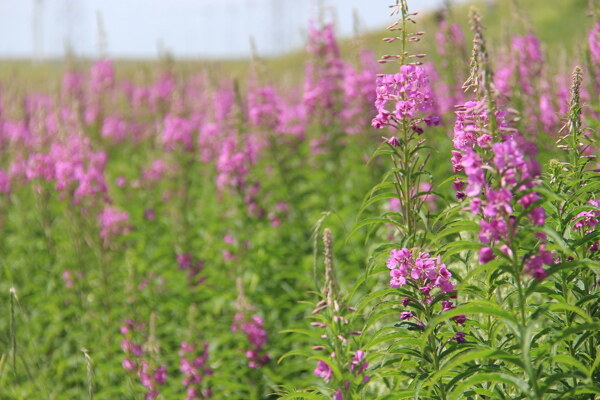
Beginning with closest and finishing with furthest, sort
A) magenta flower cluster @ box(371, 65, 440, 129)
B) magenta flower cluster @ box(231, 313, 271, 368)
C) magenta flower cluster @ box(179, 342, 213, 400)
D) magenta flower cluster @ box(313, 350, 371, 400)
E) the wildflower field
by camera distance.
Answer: magenta flower cluster @ box(371, 65, 440, 129) < magenta flower cluster @ box(313, 350, 371, 400) < the wildflower field < magenta flower cluster @ box(179, 342, 213, 400) < magenta flower cluster @ box(231, 313, 271, 368)

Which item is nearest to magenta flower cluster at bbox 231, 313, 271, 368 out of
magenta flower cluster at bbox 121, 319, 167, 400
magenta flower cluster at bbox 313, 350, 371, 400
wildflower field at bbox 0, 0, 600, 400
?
wildflower field at bbox 0, 0, 600, 400

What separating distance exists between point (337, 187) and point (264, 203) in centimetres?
84

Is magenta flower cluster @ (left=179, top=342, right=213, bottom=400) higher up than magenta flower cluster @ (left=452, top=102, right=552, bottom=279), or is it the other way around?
magenta flower cluster @ (left=452, top=102, right=552, bottom=279)

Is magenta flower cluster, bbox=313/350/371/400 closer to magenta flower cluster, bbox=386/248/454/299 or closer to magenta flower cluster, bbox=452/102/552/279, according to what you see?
magenta flower cluster, bbox=386/248/454/299

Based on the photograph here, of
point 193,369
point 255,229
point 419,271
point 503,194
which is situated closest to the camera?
point 503,194

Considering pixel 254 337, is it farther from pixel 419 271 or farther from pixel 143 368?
pixel 419 271

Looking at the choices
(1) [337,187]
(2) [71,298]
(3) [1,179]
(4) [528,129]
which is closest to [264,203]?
(1) [337,187]

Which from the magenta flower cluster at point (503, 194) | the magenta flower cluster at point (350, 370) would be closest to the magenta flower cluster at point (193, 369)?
the magenta flower cluster at point (350, 370)

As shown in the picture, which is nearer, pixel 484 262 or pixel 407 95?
pixel 484 262

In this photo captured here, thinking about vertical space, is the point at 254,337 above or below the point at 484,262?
below

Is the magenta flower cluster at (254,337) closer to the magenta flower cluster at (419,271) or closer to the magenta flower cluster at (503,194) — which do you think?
the magenta flower cluster at (419,271)

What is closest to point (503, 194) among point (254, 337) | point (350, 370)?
point (350, 370)

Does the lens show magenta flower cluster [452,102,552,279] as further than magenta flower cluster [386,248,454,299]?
No

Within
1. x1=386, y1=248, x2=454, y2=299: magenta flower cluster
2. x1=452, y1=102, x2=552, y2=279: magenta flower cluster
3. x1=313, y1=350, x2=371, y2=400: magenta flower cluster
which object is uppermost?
x1=452, y1=102, x2=552, y2=279: magenta flower cluster
